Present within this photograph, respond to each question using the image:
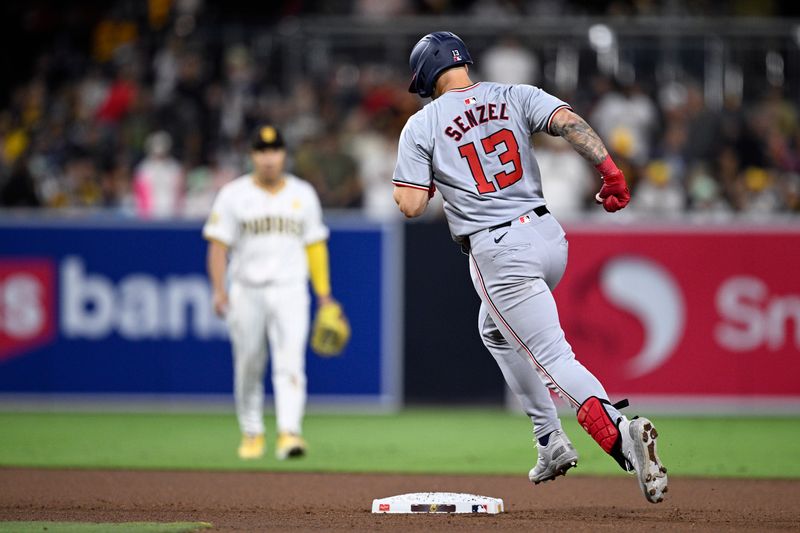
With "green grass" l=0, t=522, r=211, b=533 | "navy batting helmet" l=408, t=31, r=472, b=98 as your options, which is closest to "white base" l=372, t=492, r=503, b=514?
"green grass" l=0, t=522, r=211, b=533

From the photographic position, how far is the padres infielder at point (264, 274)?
10336 millimetres

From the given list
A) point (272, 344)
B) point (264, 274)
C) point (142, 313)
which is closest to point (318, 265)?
point (264, 274)

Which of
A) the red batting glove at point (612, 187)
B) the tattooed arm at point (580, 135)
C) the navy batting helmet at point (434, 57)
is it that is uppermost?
the navy batting helmet at point (434, 57)

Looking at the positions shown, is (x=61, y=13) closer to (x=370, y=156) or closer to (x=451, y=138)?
(x=370, y=156)

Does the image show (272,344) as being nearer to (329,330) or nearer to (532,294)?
(329,330)

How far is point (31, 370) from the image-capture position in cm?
1442

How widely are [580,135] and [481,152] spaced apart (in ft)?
1.73

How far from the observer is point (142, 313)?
14289mm

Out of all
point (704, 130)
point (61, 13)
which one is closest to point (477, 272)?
point (704, 130)

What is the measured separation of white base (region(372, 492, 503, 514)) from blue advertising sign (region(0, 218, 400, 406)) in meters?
7.02

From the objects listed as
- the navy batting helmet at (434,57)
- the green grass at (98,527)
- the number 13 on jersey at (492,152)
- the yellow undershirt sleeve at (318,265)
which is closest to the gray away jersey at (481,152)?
the number 13 on jersey at (492,152)

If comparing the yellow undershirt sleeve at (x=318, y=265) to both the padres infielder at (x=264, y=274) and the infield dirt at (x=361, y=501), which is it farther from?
the infield dirt at (x=361, y=501)

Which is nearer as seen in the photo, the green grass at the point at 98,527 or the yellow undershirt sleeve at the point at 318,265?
the green grass at the point at 98,527

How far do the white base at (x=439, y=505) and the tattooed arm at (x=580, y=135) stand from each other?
1.88m
